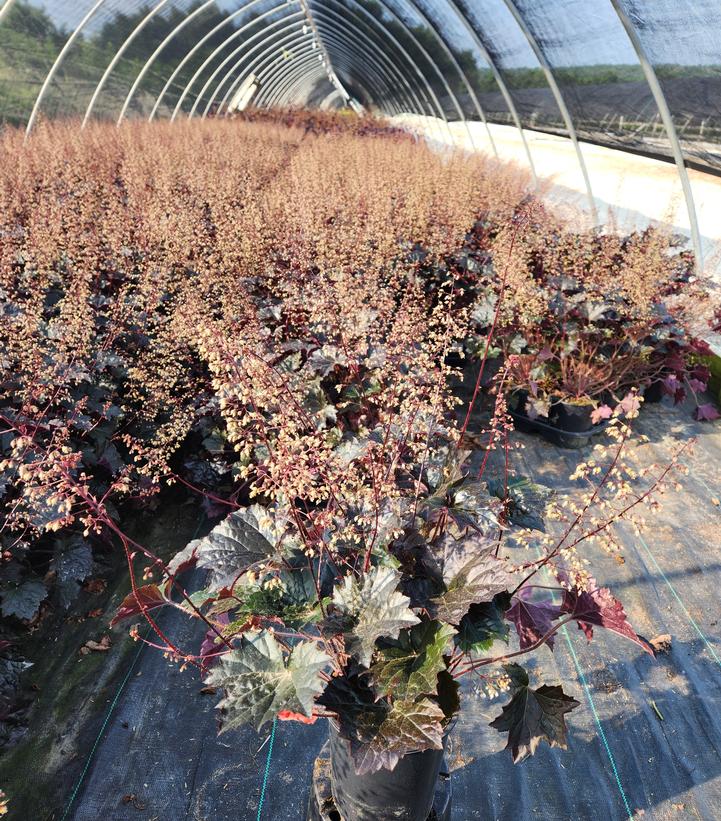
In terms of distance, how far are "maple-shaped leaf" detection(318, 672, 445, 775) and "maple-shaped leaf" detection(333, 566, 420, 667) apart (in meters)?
0.13

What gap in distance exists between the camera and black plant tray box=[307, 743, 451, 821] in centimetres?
180

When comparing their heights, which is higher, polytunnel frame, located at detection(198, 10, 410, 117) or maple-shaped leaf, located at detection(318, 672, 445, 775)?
polytunnel frame, located at detection(198, 10, 410, 117)

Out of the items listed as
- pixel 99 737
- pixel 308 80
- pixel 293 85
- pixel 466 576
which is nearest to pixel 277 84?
pixel 293 85

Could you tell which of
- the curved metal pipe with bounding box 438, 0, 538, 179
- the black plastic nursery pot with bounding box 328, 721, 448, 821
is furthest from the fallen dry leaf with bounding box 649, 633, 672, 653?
the curved metal pipe with bounding box 438, 0, 538, 179

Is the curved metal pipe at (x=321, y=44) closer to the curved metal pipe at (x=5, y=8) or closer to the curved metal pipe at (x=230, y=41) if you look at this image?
the curved metal pipe at (x=230, y=41)

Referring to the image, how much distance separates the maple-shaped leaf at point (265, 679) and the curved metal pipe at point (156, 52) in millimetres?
14643

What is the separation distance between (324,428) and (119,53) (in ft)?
42.5

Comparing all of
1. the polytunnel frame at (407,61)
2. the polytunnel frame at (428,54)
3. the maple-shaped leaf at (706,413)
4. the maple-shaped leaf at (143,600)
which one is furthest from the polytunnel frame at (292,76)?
the maple-shaped leaf at (143,600)

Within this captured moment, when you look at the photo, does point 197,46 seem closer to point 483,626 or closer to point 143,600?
point 143,600

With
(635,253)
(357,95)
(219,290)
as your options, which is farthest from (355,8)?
(357,95)

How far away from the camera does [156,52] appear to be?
511 inches

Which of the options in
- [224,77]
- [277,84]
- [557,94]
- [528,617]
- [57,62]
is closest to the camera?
[528,617]

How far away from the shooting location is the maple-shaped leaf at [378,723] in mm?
1240

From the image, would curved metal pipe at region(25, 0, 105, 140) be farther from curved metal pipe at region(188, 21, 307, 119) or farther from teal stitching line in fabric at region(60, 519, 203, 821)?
teal stitching line in fabric at region(60, 519, 203, 821)
